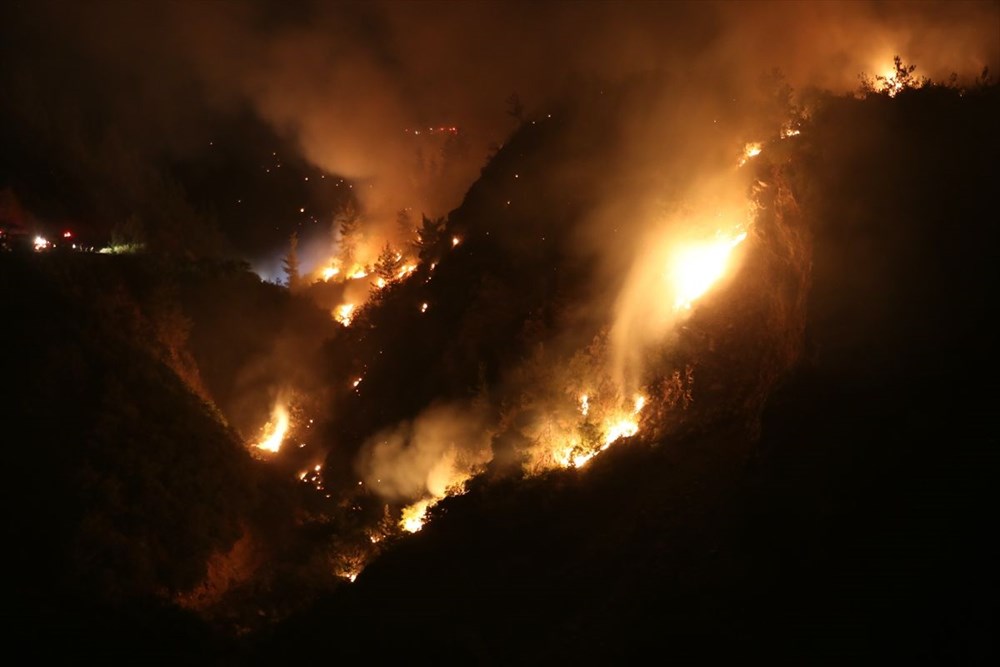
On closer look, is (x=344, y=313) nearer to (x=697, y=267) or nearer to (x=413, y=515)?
(x=413, y=515)

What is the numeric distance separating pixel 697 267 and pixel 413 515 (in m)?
9.30

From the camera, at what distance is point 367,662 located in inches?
440

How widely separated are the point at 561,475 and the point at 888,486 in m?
7.11

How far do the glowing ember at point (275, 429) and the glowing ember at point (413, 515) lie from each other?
11.0 m

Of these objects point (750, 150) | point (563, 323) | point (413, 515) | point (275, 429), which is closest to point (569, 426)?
point (563, 323)

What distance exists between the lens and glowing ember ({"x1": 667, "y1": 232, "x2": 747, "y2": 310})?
15.7 metres

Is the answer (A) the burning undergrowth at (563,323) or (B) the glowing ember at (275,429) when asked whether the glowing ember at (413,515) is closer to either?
(A) the burning undergrowth at (563,323)

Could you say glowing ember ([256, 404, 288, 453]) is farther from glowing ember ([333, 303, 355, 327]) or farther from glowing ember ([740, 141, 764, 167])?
glowing ember ([740, 141, 764, 167])

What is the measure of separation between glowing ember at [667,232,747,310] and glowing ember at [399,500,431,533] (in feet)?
26.2

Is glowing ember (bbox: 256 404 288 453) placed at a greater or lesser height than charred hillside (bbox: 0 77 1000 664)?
greater

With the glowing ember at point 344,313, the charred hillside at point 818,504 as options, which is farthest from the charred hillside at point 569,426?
the glowing ember at point 344,313

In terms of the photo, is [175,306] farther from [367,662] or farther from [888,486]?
[888,486]

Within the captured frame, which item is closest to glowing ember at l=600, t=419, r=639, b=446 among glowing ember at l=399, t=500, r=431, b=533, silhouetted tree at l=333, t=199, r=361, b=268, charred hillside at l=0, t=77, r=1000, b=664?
charred hillside at l=0, t=77, r=1000, b=664

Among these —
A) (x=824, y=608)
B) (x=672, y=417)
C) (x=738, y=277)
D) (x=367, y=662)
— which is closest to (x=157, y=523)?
(x=367, y=662)
